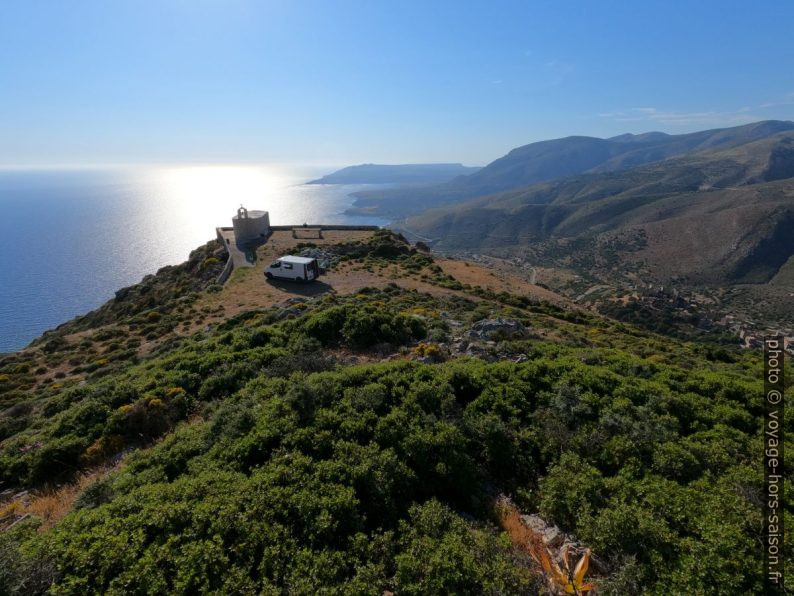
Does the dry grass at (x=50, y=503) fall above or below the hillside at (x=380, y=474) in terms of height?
below

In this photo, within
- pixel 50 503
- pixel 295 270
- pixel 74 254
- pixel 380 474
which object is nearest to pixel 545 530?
pixel 380 474

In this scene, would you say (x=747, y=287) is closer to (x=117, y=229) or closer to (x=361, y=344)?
(x=361, y=344)

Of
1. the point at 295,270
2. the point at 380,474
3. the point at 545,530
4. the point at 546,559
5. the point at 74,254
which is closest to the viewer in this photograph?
the point at 546,559

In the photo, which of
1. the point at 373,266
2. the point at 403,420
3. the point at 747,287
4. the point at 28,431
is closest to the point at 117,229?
the point at 373,266

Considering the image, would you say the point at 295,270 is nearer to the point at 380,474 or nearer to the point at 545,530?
the point at 380,474

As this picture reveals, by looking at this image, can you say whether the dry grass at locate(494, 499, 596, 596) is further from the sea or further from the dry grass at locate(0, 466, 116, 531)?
the sea

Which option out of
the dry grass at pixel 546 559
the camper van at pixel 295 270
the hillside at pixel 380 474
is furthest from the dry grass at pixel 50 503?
the camper van at pixel 295 270

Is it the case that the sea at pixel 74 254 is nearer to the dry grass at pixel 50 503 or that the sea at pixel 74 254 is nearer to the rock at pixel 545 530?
the dry grass at pixel 50 503
